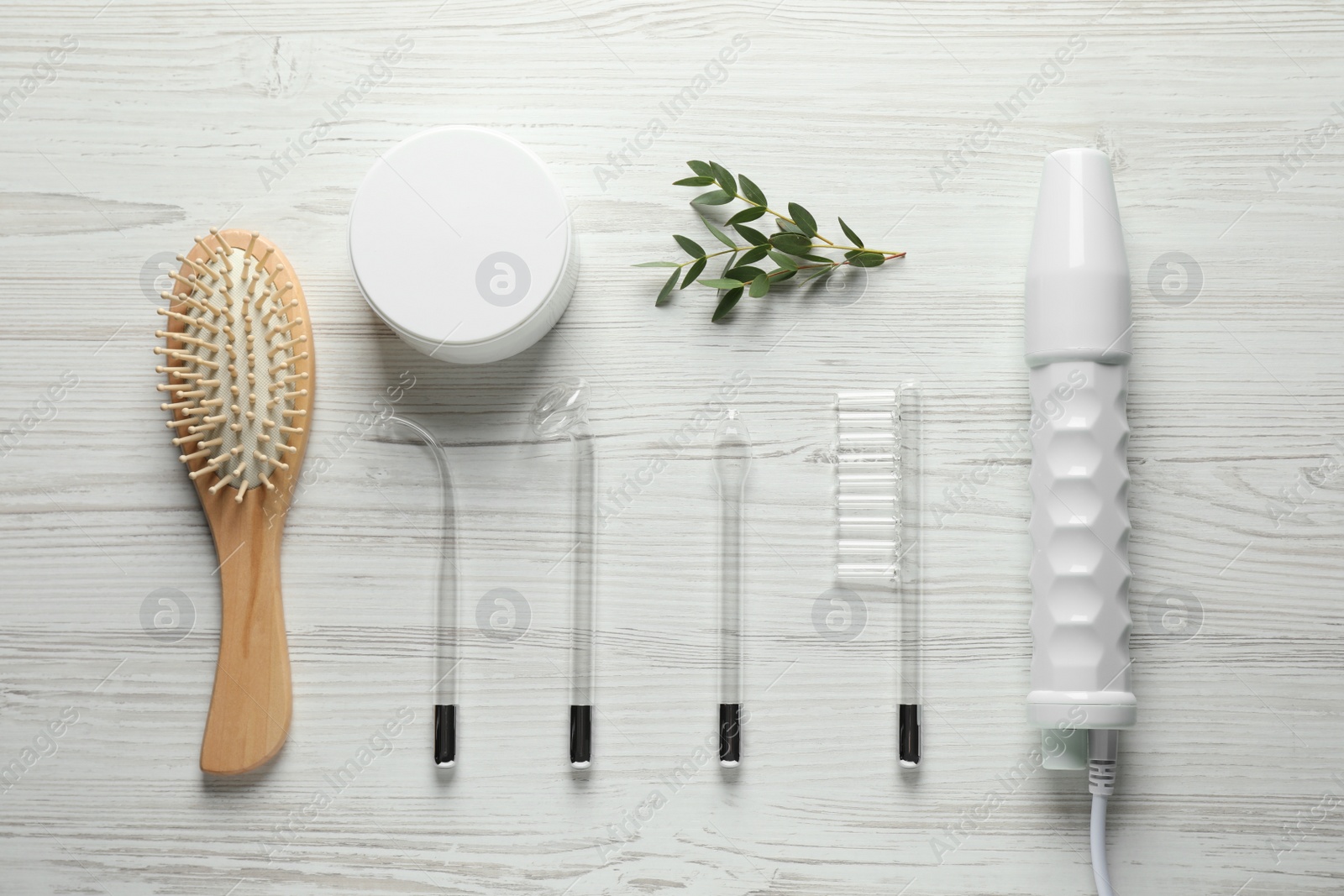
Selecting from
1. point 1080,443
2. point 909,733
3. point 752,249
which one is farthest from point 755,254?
point 909,733

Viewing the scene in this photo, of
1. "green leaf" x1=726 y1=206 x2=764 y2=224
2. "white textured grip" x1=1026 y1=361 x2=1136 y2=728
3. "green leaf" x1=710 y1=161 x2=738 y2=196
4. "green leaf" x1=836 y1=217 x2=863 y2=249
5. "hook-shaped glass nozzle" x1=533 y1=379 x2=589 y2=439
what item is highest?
"green leaf" x1=710 y1=161 x2=738 y2=196

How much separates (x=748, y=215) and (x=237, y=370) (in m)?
0.44

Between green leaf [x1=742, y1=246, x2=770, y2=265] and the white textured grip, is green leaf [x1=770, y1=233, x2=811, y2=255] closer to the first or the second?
green leaf [x1=742, y1=246, x2=770, y2=265]

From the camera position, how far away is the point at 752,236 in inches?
29.2

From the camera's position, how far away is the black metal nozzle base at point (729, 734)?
28.6 inches

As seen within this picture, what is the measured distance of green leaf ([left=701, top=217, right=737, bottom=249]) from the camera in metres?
0.75

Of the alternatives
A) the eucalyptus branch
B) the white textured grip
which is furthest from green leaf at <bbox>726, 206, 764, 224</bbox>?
the white textured grip

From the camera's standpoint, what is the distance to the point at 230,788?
2.47 feet

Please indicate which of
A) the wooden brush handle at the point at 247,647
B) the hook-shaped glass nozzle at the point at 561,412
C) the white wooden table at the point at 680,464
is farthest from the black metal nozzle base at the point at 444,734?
the hook-shaped glass nozzle at the point at 561,412

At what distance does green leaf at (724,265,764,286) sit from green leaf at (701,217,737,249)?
0.8 inches

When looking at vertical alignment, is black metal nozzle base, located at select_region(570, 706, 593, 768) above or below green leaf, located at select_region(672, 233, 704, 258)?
below

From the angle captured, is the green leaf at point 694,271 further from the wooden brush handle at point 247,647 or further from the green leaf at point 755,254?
the wooden brush handle at point 247,647

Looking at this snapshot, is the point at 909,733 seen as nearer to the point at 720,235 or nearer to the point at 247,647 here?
the point at 720,235

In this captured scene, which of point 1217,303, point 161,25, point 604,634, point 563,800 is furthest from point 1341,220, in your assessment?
point 161,25
